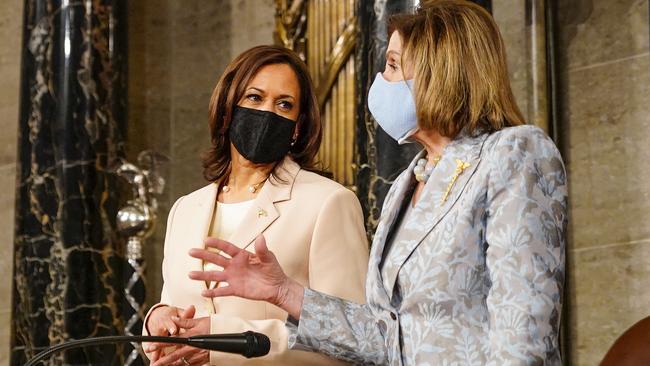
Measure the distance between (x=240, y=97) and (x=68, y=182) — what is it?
290 cm

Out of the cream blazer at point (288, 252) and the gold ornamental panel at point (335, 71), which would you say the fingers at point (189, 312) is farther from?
the gold ornamental panel at point (335, 71)

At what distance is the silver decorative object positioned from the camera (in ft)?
22.0

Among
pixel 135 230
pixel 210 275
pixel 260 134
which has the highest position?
pixel 260 134

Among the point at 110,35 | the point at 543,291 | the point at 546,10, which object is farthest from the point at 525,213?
the point at 110,35

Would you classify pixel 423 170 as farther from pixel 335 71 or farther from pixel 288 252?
pixel 335 71

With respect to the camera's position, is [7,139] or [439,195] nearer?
[439,195]

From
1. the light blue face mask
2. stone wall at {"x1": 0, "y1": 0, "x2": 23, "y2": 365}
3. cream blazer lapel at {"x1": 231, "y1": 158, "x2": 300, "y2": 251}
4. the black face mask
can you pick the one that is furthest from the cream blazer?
stone wall at {"x1": 0, "y1": 0, "x2": 23, "y2": 365}

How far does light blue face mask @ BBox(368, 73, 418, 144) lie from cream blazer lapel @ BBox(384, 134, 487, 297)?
160 millimetres

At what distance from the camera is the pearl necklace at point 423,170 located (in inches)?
124

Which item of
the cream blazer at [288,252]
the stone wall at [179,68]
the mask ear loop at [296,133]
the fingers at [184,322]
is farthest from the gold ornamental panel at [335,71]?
the fingers at [184,322]

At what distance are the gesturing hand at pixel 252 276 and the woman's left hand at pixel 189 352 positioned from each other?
0.36 meters

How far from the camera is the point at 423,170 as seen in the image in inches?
125

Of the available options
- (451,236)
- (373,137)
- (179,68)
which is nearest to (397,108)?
(451,236)

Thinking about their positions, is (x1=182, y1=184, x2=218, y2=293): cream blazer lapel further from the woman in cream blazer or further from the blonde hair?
the blonde hair
